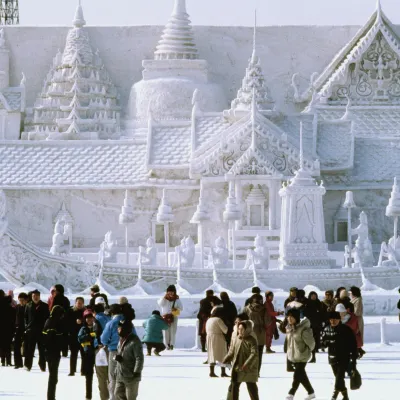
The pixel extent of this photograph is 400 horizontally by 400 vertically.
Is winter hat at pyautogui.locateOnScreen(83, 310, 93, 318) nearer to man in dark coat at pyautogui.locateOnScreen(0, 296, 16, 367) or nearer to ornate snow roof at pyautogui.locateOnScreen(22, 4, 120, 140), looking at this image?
man in dark coat at pyautogui.locateOnScreen(0, 296, 16, 367)

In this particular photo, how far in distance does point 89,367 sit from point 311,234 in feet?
58.0

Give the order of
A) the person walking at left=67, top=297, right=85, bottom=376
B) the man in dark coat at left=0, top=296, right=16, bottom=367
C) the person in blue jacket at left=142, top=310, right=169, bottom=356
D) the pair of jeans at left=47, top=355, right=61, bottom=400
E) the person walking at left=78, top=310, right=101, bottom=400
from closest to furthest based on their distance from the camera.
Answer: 1. the pair of jeans at left=47, top=355, right=61, bottom=400
2. the person walking at left=78, top=310, right=101, bottom=400
3. the person walking at left=67, top=297, right=85, bottom=376
4. the man in dark coat at left=0, top=296, right=16, bottom=367
5. the person in blue jacket at left=142, top=310, right=169, bottom=356

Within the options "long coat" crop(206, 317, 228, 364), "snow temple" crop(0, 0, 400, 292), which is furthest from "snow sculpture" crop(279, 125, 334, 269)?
"long coat" crop(206, 317, 228, 364)

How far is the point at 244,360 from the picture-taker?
1977 cm

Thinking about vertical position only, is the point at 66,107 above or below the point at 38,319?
above

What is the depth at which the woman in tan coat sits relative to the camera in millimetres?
23859

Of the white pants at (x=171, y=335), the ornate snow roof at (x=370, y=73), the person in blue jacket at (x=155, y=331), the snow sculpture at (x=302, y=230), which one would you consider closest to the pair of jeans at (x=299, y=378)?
the person in blue jacket at (x=155, y=331)

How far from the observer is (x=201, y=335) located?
27.0 m

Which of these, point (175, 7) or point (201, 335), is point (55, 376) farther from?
point (175, 7)

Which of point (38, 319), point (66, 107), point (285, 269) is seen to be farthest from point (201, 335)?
point (66, 107)

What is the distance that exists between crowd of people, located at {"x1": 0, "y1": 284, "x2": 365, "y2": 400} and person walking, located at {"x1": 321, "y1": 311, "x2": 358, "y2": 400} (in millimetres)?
12

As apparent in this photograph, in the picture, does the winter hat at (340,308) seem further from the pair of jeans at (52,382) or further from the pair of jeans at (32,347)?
the pair of jeans at (52,382)

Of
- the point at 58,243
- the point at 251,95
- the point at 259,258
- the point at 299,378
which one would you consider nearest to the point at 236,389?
the point at 299,378

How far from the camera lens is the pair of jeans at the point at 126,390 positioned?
19.0 m
